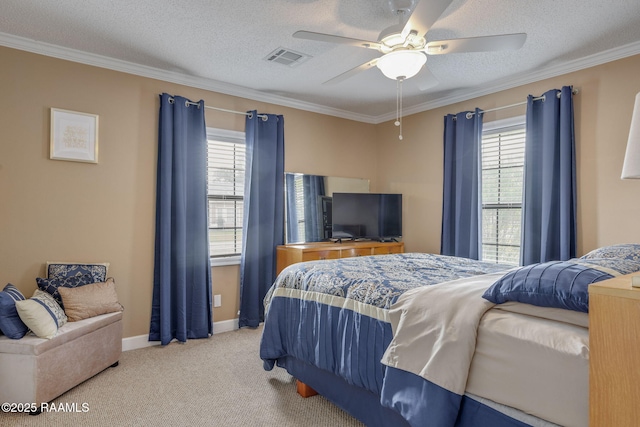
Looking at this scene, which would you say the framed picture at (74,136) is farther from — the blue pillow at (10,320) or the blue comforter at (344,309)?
the blue comforter at (344,309)

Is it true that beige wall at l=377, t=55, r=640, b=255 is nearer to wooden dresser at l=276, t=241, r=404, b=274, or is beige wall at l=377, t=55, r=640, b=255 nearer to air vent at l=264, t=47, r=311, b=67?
wooden dresser at l=276, t=241, r=404, b=274

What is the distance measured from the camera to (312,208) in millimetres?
4715

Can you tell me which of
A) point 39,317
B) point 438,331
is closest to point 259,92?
point 39,317

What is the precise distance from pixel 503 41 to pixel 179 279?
3240 mm

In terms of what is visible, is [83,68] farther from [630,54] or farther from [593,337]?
[630,54]

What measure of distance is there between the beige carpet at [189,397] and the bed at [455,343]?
0.23 m

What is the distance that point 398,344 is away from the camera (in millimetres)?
1689

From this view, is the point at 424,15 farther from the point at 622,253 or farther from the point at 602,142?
the point at 602,142

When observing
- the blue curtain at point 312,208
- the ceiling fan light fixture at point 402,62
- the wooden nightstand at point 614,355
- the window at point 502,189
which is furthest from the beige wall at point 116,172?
the wooden nightstand at point 614,355

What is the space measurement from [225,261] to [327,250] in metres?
1.10

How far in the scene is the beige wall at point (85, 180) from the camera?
3.04 metres

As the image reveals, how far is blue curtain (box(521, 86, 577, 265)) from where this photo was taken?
337 cm

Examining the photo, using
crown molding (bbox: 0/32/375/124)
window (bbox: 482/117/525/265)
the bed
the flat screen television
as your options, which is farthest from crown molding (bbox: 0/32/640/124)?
the bed

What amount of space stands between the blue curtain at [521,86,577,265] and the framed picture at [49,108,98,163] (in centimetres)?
396
